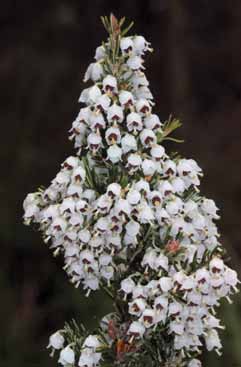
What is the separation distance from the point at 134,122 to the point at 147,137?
87 mm

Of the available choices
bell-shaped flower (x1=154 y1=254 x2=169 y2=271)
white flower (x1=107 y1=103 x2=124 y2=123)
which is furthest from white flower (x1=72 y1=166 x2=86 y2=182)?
bell-shaped flower (x1=154 y1=254 x2=169 y2=271)

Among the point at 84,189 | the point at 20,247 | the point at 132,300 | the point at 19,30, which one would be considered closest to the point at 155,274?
the point at 132,300

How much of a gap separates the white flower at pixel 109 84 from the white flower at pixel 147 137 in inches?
8.7

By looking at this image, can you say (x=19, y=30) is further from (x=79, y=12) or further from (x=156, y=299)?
(x=156, y=299)

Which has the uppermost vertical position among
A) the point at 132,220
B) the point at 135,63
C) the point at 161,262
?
the point at 135,63

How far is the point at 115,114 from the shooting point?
13.1 ft

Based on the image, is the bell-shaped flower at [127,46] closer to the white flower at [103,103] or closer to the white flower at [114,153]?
the white flower at [103,103]

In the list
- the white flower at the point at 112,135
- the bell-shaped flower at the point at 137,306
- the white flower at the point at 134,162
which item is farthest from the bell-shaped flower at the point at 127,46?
the bell-shaped flower at the point at 137,306

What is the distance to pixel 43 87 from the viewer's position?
12312 millimetres

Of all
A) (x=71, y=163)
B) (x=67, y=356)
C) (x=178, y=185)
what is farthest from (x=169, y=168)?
(x=67, y=356)

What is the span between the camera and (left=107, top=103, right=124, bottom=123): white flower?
13.1ft

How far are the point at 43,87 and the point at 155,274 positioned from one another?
846 cm

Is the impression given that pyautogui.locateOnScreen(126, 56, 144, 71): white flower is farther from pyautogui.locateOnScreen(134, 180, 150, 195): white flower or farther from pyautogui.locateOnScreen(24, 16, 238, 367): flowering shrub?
pyautogui.locateOnScreen(134, 180, 150, 195): white flower

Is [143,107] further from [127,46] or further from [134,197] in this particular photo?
[134,197]
